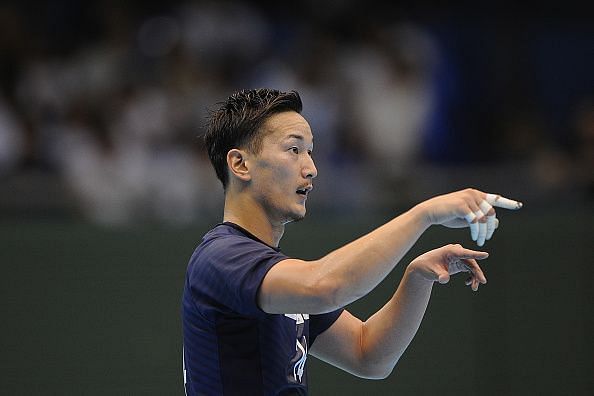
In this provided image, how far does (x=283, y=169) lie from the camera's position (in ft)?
12.1

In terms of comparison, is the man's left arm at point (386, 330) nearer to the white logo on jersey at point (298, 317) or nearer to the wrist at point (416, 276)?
the wrist at point (416, 276)

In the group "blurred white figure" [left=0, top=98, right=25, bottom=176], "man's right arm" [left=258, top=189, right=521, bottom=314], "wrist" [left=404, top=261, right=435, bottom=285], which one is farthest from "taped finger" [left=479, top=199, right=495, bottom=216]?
"blurred white figure" [left=0, top=98, right=25, bottom=176]

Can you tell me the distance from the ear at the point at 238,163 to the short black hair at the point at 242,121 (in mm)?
26

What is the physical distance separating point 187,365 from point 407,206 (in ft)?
11.6

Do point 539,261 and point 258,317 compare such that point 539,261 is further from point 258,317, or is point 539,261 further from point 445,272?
point 258,317

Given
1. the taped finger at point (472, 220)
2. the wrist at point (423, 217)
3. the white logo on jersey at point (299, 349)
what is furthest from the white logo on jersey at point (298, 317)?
the taped finger at point (472, 220)

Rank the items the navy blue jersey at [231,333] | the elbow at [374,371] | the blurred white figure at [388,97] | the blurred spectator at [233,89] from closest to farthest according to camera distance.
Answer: the navy blue jersey at [231,333] → the elbow at [374,371] → the blurred spectator at [233,89] → the blurred white figure at [388,97]

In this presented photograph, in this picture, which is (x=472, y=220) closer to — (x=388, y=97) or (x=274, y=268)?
(x=274, y=268)

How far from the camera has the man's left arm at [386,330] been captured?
3.82m

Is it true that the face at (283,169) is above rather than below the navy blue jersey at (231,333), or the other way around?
above

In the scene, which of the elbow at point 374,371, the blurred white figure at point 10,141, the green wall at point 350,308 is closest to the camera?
the elbow at point 374,371

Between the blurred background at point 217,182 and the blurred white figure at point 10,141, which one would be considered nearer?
the blurred background at point 217,182

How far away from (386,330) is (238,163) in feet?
2.84

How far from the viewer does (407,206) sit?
7.05m
